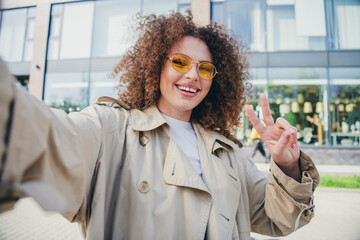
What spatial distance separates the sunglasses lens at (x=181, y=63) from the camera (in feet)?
5.52

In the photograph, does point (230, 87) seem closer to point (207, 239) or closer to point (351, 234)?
point (207, 239)

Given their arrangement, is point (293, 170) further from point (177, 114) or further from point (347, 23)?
point (347, 23)

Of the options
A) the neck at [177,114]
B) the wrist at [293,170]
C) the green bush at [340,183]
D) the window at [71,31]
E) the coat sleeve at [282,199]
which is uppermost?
the window at [71,31]

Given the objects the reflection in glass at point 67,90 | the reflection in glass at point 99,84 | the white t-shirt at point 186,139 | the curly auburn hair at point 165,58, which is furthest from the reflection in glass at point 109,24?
the white t-shirt at point 186,139

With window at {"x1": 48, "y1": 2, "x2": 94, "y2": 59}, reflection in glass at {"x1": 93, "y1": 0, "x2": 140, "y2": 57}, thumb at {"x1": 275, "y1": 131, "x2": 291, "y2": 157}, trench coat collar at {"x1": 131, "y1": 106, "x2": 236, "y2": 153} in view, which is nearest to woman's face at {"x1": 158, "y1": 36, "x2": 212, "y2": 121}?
trench coat collar at {"x1": 131, "y1": 106, "x2": 236, "y2": 153}

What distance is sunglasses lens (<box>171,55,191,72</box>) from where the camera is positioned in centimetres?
168

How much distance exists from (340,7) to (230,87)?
42.1ft

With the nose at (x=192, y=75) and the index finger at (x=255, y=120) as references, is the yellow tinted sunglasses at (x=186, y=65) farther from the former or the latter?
the index finger at (x=255, y=120)

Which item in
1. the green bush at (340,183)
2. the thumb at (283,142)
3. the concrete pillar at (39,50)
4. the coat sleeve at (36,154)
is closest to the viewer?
the coat sleeve at (36,154)

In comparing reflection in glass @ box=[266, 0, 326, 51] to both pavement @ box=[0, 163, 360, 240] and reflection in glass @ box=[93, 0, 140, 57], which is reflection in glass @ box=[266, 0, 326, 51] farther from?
pavement @ box=[0, 163, 360, 240]

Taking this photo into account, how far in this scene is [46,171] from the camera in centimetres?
67

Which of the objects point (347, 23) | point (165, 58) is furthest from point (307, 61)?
point (165, 58)

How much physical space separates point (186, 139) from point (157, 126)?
0.31 meters

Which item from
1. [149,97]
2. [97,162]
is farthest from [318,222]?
[97,162]
